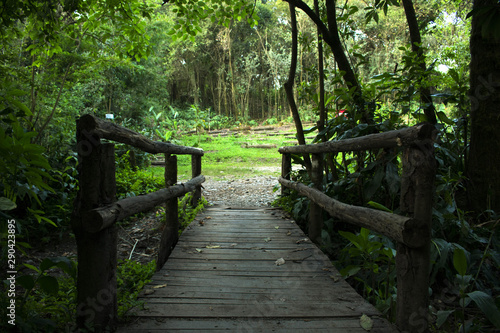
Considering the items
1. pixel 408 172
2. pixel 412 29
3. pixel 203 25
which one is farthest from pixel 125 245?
pixel 203 25

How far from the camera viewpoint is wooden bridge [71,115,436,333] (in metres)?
1.48

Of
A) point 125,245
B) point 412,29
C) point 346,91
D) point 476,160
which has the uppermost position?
point 412,29

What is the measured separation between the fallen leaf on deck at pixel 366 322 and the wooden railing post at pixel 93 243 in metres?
1.31

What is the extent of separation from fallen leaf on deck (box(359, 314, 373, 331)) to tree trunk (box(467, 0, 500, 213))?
2211 mm

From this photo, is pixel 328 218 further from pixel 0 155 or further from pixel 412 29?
pixel 0 155

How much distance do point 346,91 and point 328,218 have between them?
1.54 m

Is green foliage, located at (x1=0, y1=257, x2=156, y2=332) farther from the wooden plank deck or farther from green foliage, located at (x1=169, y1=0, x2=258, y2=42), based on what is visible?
green foliage, located at (x1=169, y1=0, x2=258, y2=42)

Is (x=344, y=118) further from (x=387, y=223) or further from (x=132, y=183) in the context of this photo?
(x=132, y=183)

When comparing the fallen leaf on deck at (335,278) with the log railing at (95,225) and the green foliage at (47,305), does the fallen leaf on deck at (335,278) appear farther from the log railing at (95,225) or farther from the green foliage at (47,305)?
the log railing at (95,225)

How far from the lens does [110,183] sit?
63.8 inches

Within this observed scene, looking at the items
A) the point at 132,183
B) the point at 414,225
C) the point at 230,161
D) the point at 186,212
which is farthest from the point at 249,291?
the point at 230,161


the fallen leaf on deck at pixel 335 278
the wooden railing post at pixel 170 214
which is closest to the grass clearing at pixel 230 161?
the wooden railing post at pixel 170 214

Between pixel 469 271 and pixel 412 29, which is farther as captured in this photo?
pixel 412 29

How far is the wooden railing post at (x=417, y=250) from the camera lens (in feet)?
4.79
